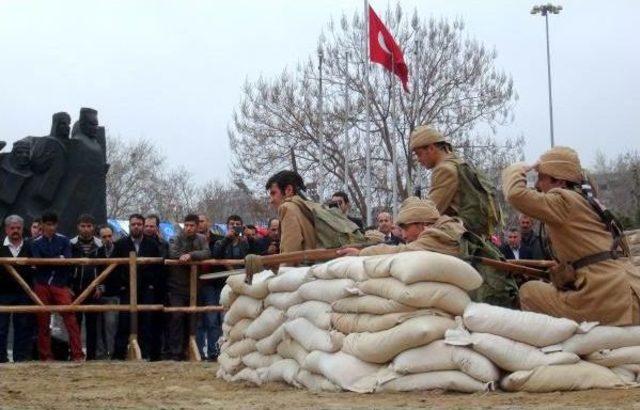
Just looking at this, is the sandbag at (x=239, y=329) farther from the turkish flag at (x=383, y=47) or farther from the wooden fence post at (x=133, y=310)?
the turkish flag at (x=383, y=47)

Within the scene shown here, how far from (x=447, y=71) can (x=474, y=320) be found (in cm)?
2947

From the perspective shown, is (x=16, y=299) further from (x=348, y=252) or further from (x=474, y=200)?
(x=474, y=200)

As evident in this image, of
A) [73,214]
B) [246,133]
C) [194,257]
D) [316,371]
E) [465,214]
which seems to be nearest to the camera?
[316,371]

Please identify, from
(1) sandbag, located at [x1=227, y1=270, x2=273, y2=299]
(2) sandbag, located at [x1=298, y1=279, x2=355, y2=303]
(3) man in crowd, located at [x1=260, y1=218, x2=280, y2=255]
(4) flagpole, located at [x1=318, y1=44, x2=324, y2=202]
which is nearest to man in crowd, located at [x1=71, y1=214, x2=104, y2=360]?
(3) man in crowd, located at [x1=260, y1=218, x2=280, y2=255]

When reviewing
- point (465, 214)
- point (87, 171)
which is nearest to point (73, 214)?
point (87, 171)

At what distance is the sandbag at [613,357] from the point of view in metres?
7.05

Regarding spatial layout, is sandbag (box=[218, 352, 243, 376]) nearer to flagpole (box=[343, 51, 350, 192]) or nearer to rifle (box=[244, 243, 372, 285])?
rifle (box=[244, 243, 372, 285])

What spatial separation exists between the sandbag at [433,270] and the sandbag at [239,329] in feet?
8.53

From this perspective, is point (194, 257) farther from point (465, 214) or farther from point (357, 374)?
point (357, 374)

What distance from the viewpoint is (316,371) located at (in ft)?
25.6

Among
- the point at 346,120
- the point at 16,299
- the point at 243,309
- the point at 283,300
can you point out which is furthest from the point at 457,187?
the point at 346,120

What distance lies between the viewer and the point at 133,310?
44.0 feet

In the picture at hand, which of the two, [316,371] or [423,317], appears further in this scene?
[316,371]

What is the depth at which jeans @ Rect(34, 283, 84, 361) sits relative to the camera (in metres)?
13.4
